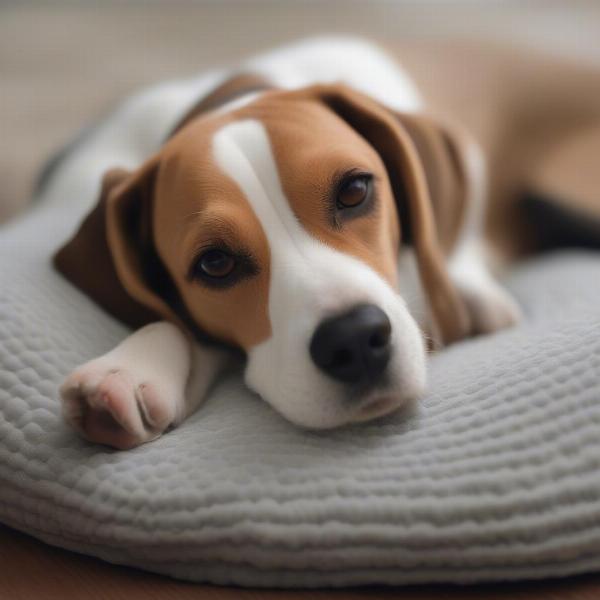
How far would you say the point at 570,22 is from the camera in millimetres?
3896

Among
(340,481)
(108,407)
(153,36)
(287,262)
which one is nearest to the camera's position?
(340,481)

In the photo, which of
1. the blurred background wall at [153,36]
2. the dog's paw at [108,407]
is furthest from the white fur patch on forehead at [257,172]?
the blurred background wall at [153,36]

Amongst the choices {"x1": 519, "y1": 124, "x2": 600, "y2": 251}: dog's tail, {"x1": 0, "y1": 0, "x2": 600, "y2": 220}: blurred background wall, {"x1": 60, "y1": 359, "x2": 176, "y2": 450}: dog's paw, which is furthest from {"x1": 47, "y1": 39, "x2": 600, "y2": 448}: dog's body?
{"x1": 0, "y1": 0, "x2": 600, "y2": 220}: blurred background wall

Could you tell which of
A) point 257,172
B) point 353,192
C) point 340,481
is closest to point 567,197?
point 353,192

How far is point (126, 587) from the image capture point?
118 cm

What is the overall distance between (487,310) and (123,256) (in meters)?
0.84

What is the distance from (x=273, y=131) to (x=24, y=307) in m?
0.58

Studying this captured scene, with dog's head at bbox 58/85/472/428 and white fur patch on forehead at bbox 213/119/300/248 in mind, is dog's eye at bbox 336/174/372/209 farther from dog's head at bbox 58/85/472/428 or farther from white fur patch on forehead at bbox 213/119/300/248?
white fur patch on forehead at bbox 213/119/300/248

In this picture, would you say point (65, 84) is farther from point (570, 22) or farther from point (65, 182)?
point (570, 22)

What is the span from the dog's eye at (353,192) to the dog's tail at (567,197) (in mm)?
1093

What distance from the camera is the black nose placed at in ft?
4.13

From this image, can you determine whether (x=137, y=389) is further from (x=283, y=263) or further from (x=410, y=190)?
(x=410, y=190)

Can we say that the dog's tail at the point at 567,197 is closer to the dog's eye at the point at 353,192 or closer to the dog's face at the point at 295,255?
the dog's face at the point at 295,255

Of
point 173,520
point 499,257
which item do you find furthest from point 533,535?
point 499,257
